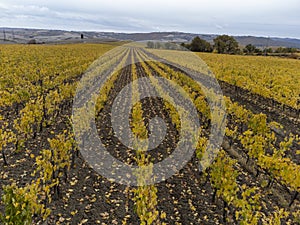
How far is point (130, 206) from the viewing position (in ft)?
17.5

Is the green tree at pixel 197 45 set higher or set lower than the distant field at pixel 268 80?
higher

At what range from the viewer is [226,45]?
7188 cm

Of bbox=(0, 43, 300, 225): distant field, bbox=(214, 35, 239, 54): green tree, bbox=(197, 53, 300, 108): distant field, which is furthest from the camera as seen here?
bbox=(214, 35, 239, 54): green tree

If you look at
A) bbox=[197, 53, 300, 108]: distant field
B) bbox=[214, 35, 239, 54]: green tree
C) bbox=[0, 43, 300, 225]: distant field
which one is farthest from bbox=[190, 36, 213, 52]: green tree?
bbox=[0, 43, 300, 225]: distant field

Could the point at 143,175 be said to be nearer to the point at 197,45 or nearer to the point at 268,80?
the point at 268,80

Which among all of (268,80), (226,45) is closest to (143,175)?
(268,80)

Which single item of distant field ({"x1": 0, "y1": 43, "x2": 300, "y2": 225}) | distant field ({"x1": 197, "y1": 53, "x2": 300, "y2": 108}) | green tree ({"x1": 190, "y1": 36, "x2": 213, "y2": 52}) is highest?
green tree ({"x1": 190, "y1": 36, "x2": 213, "y2": 52})

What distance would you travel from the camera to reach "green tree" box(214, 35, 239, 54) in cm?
7119

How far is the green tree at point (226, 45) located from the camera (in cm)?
7119

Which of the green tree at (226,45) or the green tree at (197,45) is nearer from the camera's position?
the green tree at (226,45)

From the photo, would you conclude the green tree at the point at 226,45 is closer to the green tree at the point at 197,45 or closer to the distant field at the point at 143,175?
the green tree at the point at 197,45

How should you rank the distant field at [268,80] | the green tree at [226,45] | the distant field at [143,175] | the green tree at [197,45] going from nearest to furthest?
the distant field at [143,175]
the distant field at [268,80]
the green tree at [226,45]
the green tree at [197,45]

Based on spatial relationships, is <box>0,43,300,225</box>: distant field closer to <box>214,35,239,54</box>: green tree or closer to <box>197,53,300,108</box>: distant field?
<box>197,53,300,108</box>: distant field

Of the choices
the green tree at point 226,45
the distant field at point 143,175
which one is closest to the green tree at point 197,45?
the green tree at point 226,45
